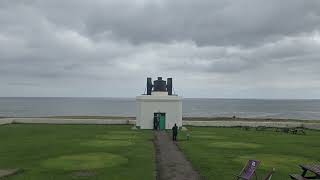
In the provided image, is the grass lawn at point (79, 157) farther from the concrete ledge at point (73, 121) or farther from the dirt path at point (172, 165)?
the concrete ledge at point (73, 121)

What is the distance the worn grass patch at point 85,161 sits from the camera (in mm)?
21033

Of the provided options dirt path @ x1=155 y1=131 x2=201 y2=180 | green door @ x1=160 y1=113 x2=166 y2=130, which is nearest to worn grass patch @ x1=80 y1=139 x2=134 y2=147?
dirt path @ x1=155 y1=131 x2=201 y2=180

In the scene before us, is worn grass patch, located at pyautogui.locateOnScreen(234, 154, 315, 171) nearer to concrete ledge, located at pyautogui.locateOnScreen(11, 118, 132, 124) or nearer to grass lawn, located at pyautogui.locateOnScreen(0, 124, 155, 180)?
grass lawn, located at pyautogui.locateOnScreen(0, 124, 155, 180)

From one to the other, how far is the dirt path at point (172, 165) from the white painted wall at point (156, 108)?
15455 millimetres

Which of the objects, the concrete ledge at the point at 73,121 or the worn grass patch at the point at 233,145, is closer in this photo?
the worn grass patch at the point at 233,145

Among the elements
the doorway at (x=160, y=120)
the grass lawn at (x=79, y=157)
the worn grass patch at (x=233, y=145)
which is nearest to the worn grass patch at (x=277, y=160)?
the worn grass patch at (x=233, y=145)

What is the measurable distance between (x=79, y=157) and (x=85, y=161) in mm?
1519

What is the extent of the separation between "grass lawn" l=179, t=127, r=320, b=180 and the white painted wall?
972 cm

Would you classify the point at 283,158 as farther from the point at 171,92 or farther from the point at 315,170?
the point at 171,92

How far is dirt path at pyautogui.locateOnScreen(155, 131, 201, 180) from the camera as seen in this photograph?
18.2 meters

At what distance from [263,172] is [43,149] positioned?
47.2ft

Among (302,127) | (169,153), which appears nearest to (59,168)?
(169,153)

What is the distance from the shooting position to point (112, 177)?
1844cm

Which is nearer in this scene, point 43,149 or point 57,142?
point 43,149
